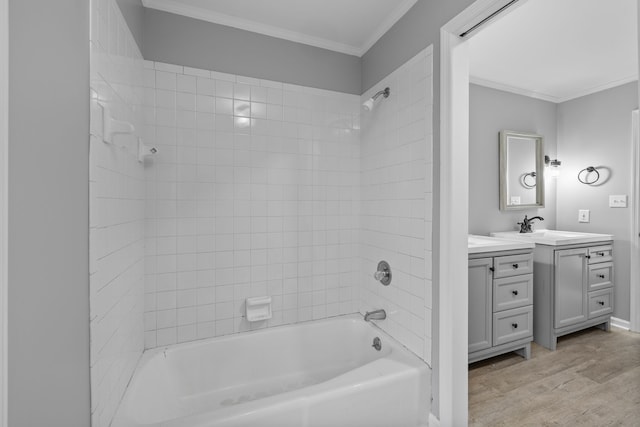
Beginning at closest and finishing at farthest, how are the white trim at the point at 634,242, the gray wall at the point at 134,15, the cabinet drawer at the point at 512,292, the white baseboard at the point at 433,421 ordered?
the gray wall at the point at 134,15
the white baseboard at the point at 433,421
the cabinet drawer at the point at 512,292
the white trim at the point at 634,242

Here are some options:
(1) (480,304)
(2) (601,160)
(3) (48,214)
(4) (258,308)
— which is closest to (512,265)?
(1) (480,304)

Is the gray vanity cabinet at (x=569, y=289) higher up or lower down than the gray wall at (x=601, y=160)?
lower down

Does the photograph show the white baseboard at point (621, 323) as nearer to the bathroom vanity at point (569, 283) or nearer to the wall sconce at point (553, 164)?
the bathroom vanity at point (569, 283)

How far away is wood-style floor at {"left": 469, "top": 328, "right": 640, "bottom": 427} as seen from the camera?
1.75 m

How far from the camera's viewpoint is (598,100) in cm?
310

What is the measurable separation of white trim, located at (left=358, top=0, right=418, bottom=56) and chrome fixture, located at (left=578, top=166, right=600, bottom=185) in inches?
110

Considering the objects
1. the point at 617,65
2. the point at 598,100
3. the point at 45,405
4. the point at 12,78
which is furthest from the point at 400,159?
the point at 598,100

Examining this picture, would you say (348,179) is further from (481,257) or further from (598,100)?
(598,100)

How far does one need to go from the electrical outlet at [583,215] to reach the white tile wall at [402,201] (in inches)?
106

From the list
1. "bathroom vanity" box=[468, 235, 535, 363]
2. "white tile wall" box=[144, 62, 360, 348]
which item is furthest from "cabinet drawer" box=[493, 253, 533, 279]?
"white tile wall" box=[144, 62, 360, 348]

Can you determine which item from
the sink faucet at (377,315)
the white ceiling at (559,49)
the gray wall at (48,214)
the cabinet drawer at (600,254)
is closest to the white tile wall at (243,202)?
the sink faucet at (377,315)

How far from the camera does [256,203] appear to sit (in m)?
1.97

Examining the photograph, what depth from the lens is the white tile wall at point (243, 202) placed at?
177 cm

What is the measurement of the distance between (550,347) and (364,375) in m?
2.13
